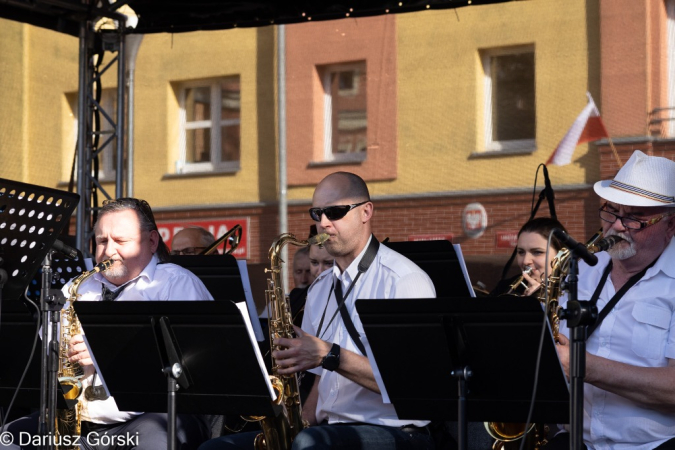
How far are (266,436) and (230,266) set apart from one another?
57.9 inches

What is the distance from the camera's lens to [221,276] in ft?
20.1

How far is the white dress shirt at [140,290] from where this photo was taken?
503 cm

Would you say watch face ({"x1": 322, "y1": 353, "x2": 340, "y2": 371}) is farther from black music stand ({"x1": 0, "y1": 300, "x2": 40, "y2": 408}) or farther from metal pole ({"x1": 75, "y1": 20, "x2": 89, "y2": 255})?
metal pole ({"x1": 75, "y1": 20, "x2": 89, "y2": 255})

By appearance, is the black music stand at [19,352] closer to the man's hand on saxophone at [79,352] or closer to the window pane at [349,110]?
the man's hand on saxophone at [79,352]

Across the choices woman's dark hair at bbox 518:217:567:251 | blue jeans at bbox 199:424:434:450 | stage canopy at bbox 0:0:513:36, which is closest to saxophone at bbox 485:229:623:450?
blue jeans at bbox 199:424:434:450

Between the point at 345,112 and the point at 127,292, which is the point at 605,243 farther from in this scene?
the point at 345,112

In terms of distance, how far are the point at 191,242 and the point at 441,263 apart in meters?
3.43

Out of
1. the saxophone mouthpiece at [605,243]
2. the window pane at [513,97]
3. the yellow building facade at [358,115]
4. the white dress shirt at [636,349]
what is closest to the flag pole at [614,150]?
the yellow building facade at [358,115]

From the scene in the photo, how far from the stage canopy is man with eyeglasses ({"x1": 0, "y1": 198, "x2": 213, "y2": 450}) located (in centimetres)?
316

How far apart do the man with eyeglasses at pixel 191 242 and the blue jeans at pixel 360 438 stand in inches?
158

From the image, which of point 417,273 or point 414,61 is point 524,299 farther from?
point 414,61

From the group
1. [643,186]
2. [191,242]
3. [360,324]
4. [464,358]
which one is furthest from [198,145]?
[464,358]

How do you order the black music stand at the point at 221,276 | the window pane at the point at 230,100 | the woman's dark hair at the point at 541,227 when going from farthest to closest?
the window pane at the point at 230,100 < the woman's dark hair at the point at 541,227 < the black music stand at the point at 221,276

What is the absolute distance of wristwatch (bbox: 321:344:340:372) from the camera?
4.26 metres
